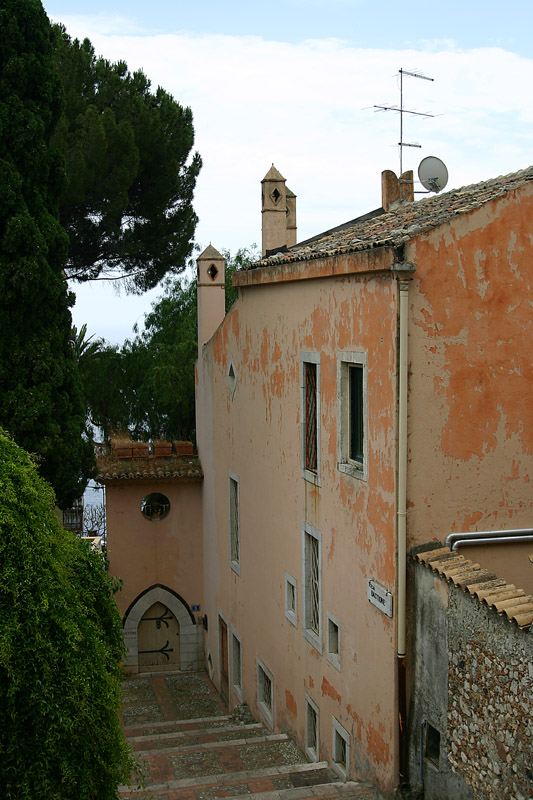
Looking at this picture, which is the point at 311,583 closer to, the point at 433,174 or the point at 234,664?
the point at 234,664

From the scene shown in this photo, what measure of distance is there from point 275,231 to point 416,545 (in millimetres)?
9203

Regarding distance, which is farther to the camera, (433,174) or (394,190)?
(394,190)

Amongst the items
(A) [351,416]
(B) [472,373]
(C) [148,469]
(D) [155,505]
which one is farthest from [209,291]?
(B) [472,373]

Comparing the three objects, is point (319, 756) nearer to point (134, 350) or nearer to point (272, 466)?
point (272, 466)

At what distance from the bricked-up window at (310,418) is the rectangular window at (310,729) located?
328 centimetres

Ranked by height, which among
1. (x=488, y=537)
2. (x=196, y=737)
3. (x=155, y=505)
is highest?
(x=488, y=537)

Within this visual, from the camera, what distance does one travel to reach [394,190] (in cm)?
1442

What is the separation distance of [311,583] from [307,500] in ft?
3.86

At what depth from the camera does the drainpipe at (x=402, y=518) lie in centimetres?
907

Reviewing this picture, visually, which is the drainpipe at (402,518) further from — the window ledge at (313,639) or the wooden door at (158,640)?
the wooden door at (158,640)

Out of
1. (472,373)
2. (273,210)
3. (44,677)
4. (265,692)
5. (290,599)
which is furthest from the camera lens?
(273,210)

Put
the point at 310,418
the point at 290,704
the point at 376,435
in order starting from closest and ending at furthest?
the point at 376,435 → the point at 310,418 → the point at 290,704

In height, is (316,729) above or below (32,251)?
below

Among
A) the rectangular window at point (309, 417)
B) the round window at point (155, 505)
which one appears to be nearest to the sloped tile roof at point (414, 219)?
the rectangular window at point (309, 417)
